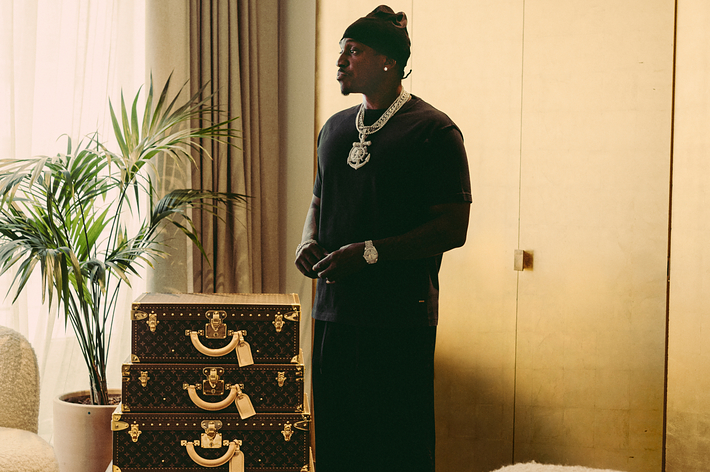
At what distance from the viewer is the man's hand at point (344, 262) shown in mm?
1379

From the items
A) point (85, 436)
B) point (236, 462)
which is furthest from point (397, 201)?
point (85, 436)

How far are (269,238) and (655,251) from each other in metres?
1.56

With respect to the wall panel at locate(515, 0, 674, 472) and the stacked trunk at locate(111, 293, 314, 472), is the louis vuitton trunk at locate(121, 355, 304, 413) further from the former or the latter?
the wall panel at locate(515, 0, 674, 472)

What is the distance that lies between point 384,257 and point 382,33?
1.81 ft

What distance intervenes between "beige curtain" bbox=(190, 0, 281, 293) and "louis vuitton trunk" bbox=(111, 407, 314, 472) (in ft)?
3.45

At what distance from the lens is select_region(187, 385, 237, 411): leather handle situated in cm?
138

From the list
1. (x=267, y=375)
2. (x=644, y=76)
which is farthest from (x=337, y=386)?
(x=644, y=76)

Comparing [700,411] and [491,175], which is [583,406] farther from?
[491,175]

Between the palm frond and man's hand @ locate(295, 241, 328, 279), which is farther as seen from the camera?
the palm frond

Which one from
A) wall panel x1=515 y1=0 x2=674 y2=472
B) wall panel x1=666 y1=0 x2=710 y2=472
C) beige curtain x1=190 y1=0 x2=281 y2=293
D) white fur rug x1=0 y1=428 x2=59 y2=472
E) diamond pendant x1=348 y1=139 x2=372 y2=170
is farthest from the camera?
beige curtain x1=190 y1=0 x2=281 y2=293

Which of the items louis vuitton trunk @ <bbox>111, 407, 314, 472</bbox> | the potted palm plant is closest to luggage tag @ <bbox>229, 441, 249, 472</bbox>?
louis vuitton trunk @ <bbox>111, 407, 314, 472</bbox>

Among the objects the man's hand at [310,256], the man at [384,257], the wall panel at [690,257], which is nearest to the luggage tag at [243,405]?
the man at [384,257]

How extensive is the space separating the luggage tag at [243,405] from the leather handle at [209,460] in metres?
0.08

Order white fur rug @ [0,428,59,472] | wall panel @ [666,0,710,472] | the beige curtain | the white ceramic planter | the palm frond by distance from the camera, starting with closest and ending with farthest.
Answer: white fur rug @ [0,428,59,472], the palm frond, the white ceramic planter, wall panel @ [666,0,710,472], the beige curtain
